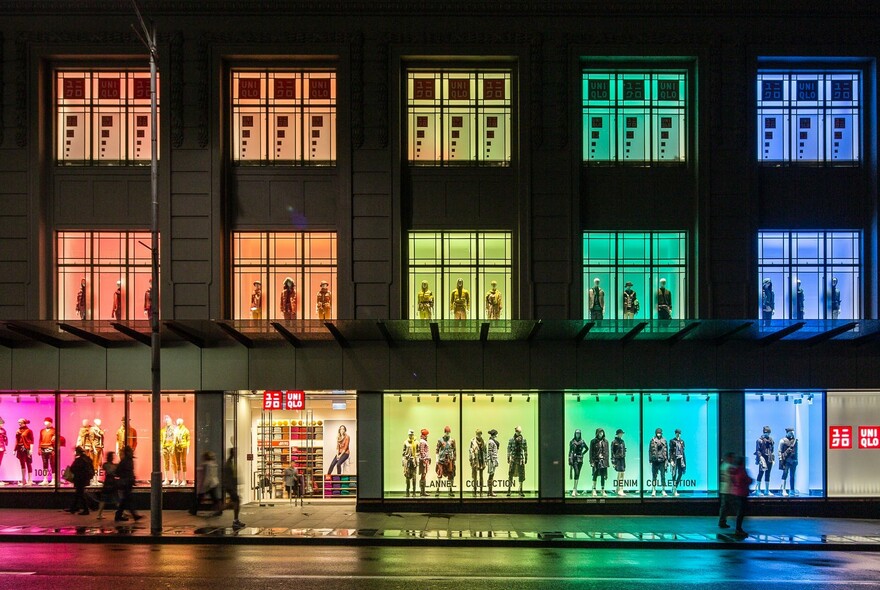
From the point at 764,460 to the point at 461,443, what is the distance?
804 centimetres

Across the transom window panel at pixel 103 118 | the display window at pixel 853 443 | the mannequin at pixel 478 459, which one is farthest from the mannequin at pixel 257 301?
the display window at pixel 853 443

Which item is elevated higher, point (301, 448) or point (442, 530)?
point (301, 448)

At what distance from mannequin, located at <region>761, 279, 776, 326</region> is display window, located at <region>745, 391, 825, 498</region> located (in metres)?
2.12

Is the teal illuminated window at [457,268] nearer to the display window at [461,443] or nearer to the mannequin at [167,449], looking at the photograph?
the display window at [461,443]

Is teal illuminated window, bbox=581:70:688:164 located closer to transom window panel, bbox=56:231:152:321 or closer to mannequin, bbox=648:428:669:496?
mannequin, bbox=648:428:669:496

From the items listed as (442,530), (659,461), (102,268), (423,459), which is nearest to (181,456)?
(102,268)

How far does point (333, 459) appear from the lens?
23531 millimetres

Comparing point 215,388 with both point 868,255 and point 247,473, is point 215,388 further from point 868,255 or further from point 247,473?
point 868,255

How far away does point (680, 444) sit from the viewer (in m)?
22.1

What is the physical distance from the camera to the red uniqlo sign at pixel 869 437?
2212 centimetres

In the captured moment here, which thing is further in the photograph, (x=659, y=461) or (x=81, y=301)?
(x=81, y=301)

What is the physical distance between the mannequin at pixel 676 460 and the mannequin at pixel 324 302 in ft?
32.2

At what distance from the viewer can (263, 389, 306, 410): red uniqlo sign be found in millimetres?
21859

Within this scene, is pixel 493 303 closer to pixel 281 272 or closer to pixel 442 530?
pixel 281 272
